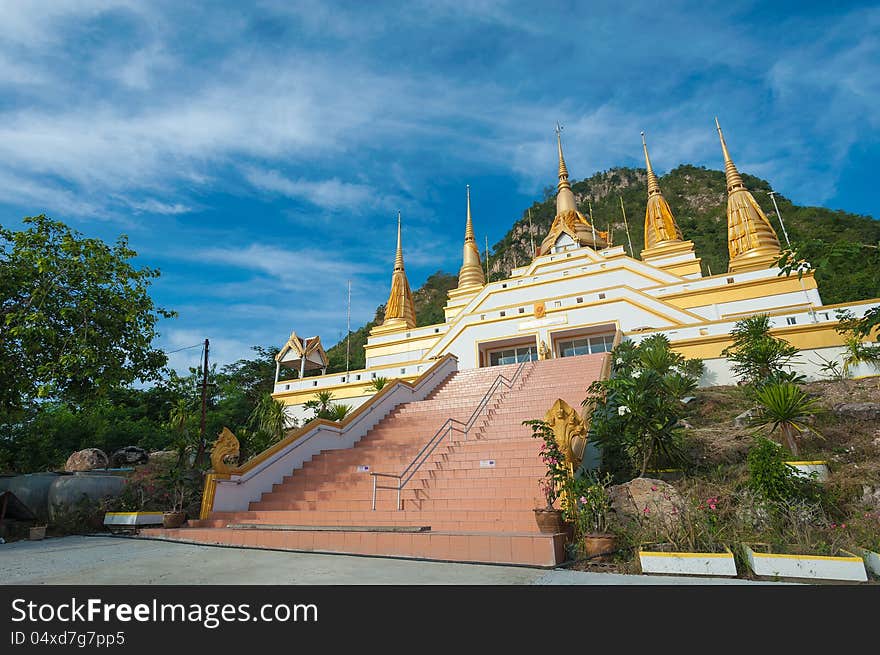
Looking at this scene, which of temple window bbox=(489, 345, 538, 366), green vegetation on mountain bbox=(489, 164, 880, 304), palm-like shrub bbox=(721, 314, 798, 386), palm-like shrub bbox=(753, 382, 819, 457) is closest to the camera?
palm-like shrub bbox=(753, 382, 819, 457)

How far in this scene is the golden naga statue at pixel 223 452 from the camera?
31.4 feet

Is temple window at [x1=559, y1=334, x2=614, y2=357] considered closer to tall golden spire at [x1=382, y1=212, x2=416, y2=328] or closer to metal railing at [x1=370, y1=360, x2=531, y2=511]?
metal railing at [x1=370, y1=360, x2=531, y2=511]

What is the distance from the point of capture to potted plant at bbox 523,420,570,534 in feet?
21.2

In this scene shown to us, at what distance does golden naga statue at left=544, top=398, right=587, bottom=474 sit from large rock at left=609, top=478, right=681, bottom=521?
0.73 m

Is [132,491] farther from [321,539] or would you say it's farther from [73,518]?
[321,539]

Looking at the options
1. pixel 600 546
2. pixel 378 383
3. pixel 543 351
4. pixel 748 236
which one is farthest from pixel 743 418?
pixel 748 236

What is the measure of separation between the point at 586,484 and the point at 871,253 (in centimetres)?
492

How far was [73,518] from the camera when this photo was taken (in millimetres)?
9992

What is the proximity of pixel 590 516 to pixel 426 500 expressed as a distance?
3.00m

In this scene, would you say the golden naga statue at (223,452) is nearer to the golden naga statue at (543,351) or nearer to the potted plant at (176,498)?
the potted plant at (176,498)

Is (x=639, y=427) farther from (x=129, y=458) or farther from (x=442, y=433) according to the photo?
(x=129, y=458)

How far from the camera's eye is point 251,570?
5.49m

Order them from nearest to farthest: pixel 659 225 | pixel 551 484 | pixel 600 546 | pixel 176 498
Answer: pixel 600 546 < pixel 551 484 < pixel 176 498 < pixel 659 225

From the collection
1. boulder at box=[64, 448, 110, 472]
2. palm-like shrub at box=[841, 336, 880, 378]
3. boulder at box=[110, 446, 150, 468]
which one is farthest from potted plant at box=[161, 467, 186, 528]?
palm-like shrub at box=[841, 336, 880, 378]
